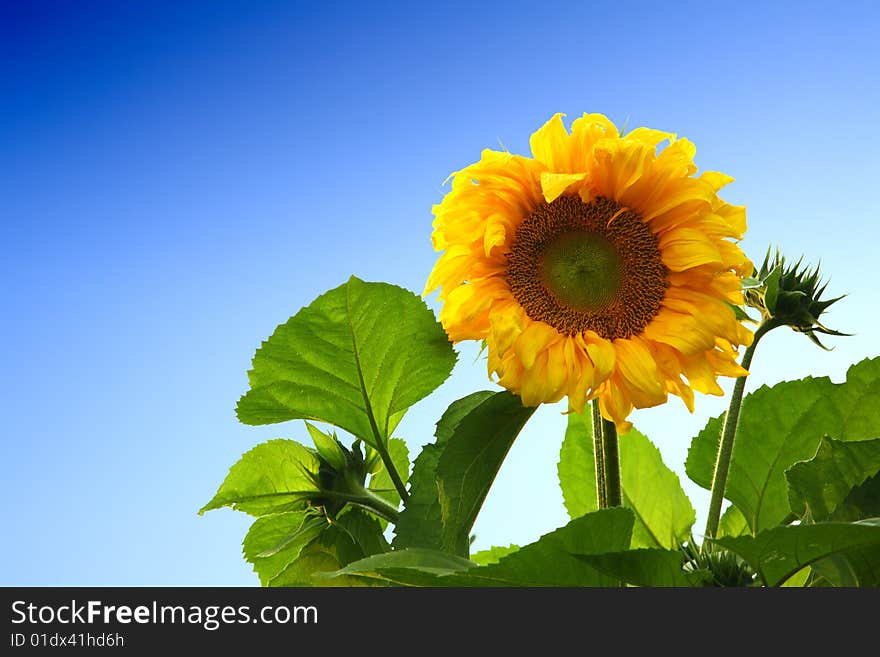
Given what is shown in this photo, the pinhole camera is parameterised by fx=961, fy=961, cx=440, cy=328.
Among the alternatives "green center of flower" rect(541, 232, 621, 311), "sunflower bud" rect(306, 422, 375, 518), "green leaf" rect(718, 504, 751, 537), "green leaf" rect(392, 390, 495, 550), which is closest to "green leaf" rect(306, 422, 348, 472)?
"sunflower bud" rect(306, 422, 375, 518)

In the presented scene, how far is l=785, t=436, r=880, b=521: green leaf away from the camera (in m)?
0.54

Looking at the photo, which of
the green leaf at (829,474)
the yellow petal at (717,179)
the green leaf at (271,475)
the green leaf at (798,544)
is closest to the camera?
the green leaf at (798,544)

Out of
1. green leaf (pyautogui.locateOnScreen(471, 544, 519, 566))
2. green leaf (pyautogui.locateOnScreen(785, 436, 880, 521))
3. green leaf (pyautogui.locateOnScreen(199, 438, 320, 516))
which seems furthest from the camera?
green leaf (pyautogui.locateOnScreen(471, 544, 519, 566))

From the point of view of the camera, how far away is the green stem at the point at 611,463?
642 millimetres

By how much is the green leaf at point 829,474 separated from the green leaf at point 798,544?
7 cm

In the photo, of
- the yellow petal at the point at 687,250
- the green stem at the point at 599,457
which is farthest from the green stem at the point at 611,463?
the yellow petal at the point at 687,250

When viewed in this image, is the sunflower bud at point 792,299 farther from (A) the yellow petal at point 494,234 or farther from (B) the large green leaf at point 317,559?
(B) the large green leaf at point 317,559

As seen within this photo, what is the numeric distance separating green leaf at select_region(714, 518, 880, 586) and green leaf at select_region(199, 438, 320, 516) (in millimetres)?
369

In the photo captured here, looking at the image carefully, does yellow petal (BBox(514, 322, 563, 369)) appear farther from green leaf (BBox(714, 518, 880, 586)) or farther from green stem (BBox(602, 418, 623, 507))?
green leaf (BBox(714, 518, 880, 586))

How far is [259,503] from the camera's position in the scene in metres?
0.75

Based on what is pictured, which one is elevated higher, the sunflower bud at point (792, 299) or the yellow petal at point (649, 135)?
the yellow petal at point (649, 135)

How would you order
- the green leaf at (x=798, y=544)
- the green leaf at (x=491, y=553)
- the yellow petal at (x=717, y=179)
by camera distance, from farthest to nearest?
1. the green leaf at (x=491, y=553)
2. the yellow petal at (x=717, y=179)
3. the green leaf at (x=798, y=544)

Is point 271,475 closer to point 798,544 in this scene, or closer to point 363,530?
point 363,530

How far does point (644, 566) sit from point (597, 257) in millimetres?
269
